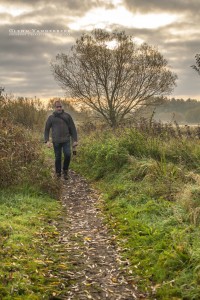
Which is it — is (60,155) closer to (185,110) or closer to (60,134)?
(60,134)

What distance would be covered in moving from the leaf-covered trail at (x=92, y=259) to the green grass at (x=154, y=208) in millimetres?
201

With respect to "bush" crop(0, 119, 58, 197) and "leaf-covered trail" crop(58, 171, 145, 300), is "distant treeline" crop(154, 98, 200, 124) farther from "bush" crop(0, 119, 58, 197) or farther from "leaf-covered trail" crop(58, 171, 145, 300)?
"leaf-covered trail" crop(58, 171, 145, 300)

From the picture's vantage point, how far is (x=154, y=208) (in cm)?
728

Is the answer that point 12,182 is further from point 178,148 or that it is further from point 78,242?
point 178,148

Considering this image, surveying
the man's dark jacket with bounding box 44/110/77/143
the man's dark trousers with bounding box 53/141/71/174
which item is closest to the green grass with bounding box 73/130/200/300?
the man's dark trousers with bounding box 53/141/71/174

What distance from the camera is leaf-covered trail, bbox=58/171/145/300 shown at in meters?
4.56

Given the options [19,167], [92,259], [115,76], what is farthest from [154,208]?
[115,76]

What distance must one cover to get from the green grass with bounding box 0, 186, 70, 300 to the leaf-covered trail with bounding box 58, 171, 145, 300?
0.62ft

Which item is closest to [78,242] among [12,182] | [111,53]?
[12,182]

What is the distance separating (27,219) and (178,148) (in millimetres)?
5834

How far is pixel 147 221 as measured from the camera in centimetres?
675

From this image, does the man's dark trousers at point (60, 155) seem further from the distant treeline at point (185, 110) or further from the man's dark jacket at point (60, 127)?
the distant treeline at point (185, 110)

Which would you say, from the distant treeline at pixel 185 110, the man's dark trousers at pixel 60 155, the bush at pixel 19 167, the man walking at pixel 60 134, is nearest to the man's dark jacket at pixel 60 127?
the man walking at pixel 60 134

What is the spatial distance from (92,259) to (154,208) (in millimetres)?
2161
